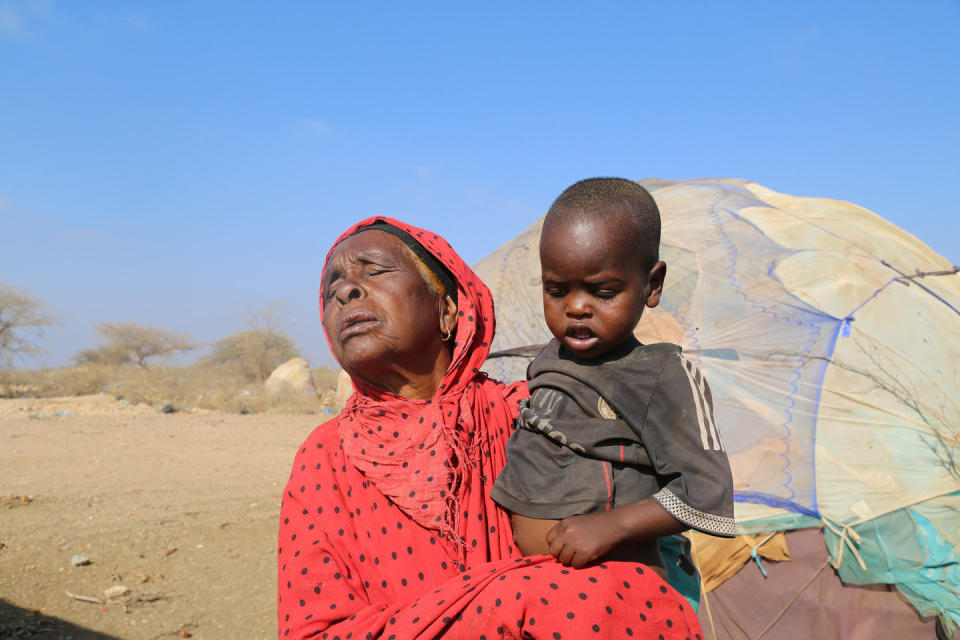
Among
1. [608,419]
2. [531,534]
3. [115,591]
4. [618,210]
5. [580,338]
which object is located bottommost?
[115,591]

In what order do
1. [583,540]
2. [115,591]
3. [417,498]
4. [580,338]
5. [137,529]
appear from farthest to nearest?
[137,529], [115,591], [417,498], [580,338], [583,540]

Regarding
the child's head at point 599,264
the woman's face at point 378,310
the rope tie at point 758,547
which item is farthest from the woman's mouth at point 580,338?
the rope tie at point 758,547

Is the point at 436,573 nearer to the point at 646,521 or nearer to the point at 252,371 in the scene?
the point at 646,521

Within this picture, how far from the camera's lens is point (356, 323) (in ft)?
6.34

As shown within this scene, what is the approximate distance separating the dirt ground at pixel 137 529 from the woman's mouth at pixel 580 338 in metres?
3.62

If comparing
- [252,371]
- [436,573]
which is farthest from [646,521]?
[252,371]

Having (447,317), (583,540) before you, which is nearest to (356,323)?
(447,317)

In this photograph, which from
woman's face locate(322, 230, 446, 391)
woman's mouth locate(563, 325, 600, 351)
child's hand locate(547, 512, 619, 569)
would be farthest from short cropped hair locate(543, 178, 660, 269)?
child's hand locate(547, 512, 619, 569)

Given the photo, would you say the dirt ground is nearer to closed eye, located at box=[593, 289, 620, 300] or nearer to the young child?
the young child

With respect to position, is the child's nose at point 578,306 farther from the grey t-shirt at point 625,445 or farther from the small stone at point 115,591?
the small stone at point 115,591

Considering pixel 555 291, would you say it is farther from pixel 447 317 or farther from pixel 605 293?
pixel 447 317

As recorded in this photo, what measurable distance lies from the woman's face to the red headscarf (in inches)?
3.2

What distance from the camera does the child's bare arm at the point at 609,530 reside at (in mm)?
1478

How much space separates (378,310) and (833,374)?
3.19m
